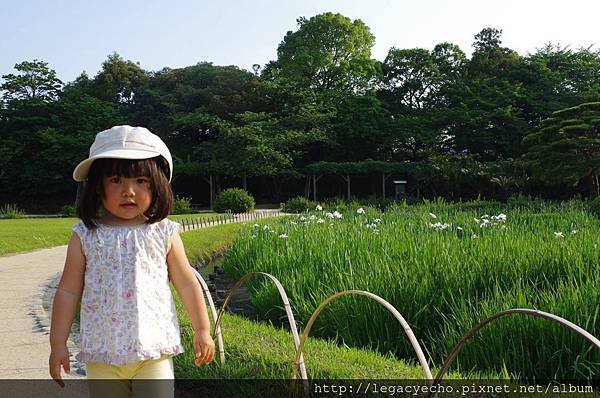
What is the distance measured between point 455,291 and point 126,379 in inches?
131

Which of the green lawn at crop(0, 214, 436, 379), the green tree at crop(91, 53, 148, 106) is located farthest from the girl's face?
the green tree at crop(91, 53, 148, 106)

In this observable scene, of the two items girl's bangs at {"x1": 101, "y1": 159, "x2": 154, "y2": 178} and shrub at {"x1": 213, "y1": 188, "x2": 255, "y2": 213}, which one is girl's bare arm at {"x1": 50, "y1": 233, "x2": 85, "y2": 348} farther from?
shrub at {"x1": 213, "y1": 188, "x2": 255, "y2": 213}

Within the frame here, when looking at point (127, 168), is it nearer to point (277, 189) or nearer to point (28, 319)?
point (28, 319)

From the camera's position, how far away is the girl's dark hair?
2.07m

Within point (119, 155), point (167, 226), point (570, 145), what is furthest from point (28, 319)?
point (570, 145)

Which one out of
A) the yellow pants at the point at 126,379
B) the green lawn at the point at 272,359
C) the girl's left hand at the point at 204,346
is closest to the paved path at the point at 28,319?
the green lawn at the point at 272,359

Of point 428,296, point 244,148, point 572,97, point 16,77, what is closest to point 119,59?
point 16,77

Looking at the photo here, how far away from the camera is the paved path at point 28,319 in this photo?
12.6 ft

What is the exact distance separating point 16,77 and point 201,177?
14.0 m

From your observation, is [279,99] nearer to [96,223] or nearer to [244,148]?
[244,148]

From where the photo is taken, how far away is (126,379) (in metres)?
2.05

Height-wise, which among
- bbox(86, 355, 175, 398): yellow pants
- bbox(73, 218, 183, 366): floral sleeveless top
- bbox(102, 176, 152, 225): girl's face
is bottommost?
bbox(86, 355, 175, 398): yellow pants

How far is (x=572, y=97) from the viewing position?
30297 mm

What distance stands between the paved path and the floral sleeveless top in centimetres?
165
